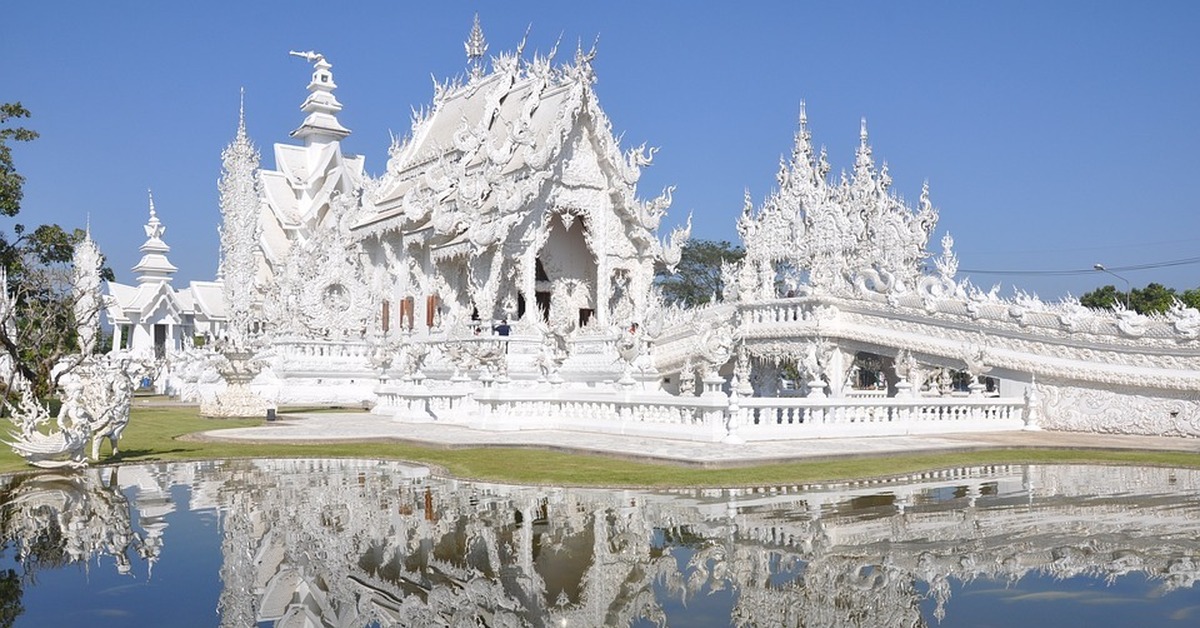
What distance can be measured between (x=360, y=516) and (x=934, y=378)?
16.9 m

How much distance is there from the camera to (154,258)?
5219cm

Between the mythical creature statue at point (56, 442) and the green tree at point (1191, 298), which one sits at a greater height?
the green tree at point (1191, 298)

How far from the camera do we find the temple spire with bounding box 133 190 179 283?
5175 cm

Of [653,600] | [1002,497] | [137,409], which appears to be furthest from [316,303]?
[653,600]

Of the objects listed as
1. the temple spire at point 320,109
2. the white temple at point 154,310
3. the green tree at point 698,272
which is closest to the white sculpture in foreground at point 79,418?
the temple spire at point 320,109

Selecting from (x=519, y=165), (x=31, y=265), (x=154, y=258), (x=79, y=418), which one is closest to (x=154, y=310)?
(x=154, y=258)

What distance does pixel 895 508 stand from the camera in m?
8.82

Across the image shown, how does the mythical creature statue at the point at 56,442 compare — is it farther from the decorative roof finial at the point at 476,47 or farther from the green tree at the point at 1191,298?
the green tree at the point at 1191,298

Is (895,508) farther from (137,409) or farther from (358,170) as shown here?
(358,170)

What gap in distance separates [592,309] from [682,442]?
580 inches

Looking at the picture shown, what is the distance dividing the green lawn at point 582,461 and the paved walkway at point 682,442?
27cm

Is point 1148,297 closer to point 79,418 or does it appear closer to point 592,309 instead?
point 592,309

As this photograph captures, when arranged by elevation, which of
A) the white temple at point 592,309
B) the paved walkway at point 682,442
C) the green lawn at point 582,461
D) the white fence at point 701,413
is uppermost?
the white temple at point 592,309

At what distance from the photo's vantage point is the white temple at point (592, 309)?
59.2ft
